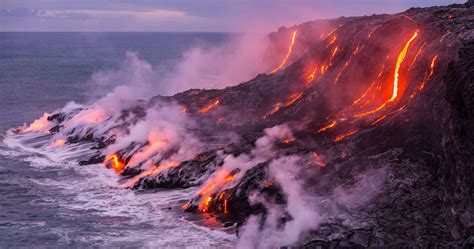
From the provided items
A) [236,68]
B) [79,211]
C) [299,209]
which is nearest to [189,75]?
[236,68]

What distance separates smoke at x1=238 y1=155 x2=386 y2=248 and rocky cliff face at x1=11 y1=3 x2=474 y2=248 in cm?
10

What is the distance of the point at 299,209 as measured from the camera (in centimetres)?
2831

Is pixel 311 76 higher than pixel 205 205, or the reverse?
pixel 311 76

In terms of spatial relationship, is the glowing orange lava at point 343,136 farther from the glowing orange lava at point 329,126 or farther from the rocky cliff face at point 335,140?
the glowing orange lava at point 329,126

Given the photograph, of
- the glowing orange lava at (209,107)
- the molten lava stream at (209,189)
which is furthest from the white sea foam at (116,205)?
the glowing orange lava at (209,107)

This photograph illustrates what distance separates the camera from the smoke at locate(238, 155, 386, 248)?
26812 mm

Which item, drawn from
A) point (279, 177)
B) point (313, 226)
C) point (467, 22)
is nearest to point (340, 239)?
point (313, 226)

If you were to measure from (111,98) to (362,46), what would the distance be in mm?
29141

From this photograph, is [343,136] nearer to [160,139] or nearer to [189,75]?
[160,139]

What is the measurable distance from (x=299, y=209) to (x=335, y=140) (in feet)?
31.4

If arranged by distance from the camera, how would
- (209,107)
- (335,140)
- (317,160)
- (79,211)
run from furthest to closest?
(209,107) < (335,140) < (79,211) < (317,160)

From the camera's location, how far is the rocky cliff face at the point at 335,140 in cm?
2592

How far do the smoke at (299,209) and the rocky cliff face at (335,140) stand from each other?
0.33ft

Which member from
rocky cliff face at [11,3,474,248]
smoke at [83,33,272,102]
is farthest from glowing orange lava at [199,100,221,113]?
smoke at [83,33,272,102]
